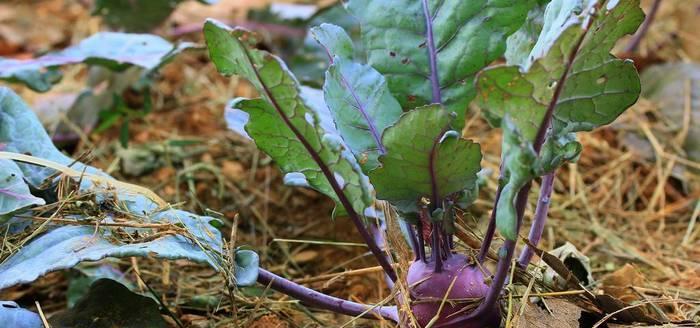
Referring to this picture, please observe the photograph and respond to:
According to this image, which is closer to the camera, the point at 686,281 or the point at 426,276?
the point at 426,276

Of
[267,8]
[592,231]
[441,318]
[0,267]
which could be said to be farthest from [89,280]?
[267,8]

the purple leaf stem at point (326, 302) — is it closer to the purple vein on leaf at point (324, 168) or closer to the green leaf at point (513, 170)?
the purple vein on leaf at point (324, 168)

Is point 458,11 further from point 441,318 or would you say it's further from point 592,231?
point 592,231

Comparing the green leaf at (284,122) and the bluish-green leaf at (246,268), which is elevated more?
the green leaf at (284,122)

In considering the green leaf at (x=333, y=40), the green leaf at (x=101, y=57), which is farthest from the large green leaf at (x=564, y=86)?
the green leaf at (x=101, y=57)

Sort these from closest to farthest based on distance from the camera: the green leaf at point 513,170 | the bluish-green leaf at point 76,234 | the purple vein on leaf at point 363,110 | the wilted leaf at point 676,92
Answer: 1. the green leaf at point 513,170
2. the bluish-green leaf at point 76,234
3. the purple vein on leaf at point 363,110
4. the wilted leaf at point 676,92

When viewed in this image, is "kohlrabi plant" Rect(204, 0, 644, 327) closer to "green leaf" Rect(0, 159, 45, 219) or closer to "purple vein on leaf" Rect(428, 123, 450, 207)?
"purple vein on leaf" Rect(428, 123, 450, 207)
